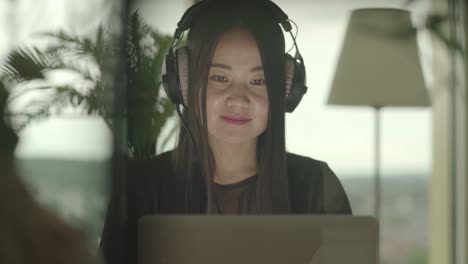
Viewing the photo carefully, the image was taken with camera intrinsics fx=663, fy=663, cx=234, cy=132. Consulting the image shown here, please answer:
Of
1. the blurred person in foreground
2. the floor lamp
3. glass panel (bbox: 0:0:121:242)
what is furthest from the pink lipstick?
the blurred person in foreground

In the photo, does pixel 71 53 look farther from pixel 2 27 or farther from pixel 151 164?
pixel 151 164

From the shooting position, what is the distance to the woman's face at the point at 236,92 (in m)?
2.21

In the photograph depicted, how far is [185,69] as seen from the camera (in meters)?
2.21

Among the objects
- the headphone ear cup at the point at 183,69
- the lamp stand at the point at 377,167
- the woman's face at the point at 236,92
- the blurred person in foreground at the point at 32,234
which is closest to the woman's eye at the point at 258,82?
the woman's face at the point at 236,92

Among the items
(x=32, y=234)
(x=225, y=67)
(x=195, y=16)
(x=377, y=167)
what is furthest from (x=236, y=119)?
(x=32, y=234)

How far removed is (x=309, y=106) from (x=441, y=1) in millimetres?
570

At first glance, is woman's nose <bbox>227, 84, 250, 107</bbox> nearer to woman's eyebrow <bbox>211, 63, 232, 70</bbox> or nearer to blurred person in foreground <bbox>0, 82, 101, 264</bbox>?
woman's eyebrow <bbox>211, 63, 232, 70</bbox>

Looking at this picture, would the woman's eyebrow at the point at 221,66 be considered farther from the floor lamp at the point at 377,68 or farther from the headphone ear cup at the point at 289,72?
the floor lamp at the point at 377,68

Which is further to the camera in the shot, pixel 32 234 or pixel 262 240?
pixel 262 240

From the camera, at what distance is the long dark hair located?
2.21 metres

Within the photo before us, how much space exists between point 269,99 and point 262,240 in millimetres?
464

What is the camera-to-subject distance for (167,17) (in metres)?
2.21

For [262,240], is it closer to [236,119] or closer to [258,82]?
[236,119]

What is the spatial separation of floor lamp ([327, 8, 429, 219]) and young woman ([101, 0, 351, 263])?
17 cm
